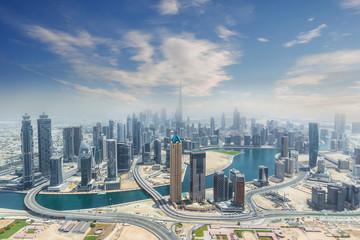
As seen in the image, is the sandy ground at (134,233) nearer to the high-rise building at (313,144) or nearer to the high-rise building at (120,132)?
the high-rise building at (120,132)

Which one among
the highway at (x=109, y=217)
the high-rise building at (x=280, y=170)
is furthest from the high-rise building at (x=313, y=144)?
the highway at (x=109, y=217)

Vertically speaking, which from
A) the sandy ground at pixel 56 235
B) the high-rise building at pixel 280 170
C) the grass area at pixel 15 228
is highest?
the high-rise building at pixel 280 170

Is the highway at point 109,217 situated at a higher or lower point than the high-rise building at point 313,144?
lower

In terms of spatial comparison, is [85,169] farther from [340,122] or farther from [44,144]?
[340,122]

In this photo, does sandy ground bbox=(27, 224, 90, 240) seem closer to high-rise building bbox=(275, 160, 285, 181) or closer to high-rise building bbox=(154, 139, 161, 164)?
high-rise building bbox=(154, 139, 161, 164)

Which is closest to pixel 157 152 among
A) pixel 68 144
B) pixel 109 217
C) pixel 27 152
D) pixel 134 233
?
pixel 68 144

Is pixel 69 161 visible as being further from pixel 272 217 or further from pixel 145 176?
pixel 272 217

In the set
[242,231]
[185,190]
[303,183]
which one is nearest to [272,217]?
[242,231]

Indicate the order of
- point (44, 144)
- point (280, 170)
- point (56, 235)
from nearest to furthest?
point (56, 235) < point (280, 170) < point (44, 144)

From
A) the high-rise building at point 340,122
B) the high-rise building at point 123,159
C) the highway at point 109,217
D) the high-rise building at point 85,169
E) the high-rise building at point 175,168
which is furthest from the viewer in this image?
the high-rise building at point 340,122
